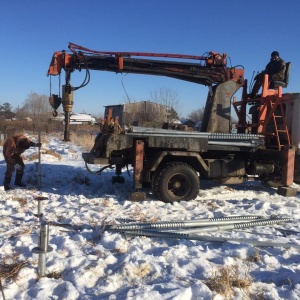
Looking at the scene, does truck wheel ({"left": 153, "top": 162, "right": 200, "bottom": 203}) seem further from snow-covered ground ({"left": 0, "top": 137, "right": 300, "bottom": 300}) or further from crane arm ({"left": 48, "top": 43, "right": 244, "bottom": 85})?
crane arm ({"left": 48, "top": 43, "right": 244, "bottom": 85})

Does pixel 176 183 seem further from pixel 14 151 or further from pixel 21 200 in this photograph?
pixel 14 151

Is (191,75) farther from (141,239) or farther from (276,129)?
(141,239)

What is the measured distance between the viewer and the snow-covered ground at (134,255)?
352cm

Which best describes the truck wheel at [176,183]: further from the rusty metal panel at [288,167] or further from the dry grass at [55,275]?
the dry grass at [55,275]

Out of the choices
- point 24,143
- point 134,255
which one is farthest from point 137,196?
point 24,143

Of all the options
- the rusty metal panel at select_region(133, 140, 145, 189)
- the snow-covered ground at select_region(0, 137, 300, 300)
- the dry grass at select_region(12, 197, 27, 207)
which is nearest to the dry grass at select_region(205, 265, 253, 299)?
the snow-covered ground at select_region(0, 137, 300, 300)

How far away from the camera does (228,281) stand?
142 inches

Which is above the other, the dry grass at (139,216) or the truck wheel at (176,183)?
the truck wheel at (176,183)

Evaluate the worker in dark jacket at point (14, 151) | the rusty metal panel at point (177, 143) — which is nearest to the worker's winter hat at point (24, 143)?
the worker in dark jacket at point (14, 151)

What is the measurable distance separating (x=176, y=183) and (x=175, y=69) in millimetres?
2986

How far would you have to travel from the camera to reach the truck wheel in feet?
24.7

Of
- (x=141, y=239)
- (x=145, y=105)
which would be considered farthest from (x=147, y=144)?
(x=145, y=105)

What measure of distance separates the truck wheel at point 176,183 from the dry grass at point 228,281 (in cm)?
361

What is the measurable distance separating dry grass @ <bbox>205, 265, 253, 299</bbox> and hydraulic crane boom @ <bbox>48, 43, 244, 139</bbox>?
5068 mm
